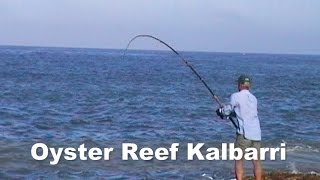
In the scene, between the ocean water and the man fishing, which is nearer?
the man fishing

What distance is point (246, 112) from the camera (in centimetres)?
905

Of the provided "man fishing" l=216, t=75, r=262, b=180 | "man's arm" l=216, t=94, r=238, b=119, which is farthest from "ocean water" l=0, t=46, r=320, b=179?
"man's arm" l=216, t=94, r=238, b=119

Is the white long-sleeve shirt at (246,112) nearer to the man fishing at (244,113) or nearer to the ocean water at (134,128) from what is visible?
the man fishing at (244,113)

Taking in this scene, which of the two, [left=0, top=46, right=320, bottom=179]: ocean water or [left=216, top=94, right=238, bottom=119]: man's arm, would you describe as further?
[left=0, top=46, right=320, bottom=179]: ocean water

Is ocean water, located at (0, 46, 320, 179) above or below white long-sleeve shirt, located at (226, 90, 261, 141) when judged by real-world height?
below

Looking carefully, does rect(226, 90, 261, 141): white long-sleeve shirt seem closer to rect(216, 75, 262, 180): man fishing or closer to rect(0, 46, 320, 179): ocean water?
rect(216, 75, 262, 180): man fishing

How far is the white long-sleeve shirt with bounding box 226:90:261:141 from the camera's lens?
29.6 feet

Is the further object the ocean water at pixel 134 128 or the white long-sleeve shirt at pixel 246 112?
the ocean water at pixel 134 128

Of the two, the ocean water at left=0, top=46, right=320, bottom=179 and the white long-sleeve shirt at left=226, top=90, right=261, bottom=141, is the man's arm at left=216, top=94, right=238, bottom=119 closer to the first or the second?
the white long-sleeve shirt at left=226, top=90, right=261, bottom=141

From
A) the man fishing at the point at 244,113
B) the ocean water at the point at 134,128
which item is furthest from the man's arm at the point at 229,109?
the ocean water at the point at 134,128

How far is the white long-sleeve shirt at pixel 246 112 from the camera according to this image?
903 cm

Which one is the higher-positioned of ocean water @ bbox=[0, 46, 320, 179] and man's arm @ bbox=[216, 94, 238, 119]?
man's arm @ bbox=[216, 94, 238, 119]

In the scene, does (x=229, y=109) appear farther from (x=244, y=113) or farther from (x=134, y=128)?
(x=134, y=128)

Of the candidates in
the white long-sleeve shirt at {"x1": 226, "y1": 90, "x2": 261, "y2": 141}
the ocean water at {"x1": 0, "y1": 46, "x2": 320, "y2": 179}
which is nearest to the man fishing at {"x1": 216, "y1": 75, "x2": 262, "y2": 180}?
the white long-sleeve shirt at {"x1": 226, "y1": 90, "x2": 261, "y2": 141}
